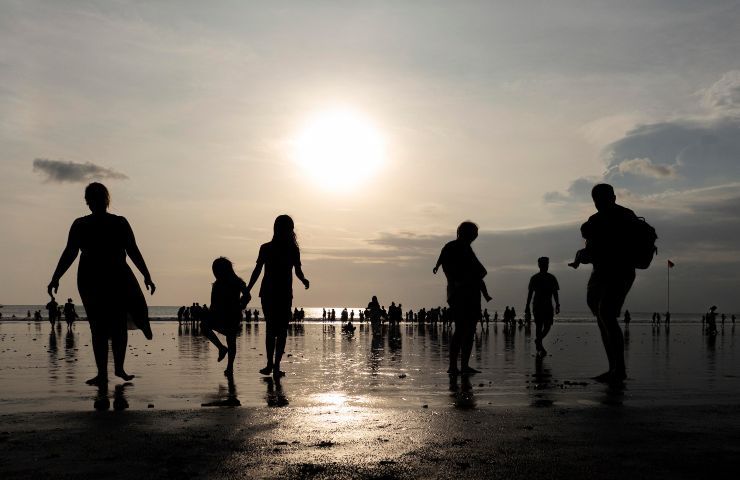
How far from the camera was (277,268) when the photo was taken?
10555mm

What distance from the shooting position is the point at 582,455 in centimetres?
423

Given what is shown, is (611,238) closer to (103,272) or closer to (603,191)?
(603,191)

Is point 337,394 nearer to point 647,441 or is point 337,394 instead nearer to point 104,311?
point 104,311

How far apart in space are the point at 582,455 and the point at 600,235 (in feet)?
17.3

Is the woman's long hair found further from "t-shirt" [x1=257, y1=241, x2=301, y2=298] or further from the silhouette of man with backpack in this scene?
the silhouette of man with backpack

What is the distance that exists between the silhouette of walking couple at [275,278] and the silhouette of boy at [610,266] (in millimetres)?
12

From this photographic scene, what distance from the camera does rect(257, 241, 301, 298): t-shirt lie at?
1052 centimetres

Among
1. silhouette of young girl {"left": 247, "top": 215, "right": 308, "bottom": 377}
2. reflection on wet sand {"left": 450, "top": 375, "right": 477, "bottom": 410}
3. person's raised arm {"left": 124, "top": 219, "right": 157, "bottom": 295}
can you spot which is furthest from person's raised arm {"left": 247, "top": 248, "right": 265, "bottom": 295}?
reflection on wet sand {"left": 450, "top": 375, "right": 477, "bottom": 410}

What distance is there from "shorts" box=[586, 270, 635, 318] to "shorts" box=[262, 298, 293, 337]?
4222 mm

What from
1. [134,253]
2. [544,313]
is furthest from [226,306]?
[544,313]

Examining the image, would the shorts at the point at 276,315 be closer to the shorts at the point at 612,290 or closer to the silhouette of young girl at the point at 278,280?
the silhouette of young girl at the point at 278,280

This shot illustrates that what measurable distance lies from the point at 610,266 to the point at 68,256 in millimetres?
6464

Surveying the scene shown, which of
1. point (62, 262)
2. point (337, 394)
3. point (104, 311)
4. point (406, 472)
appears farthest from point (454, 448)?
point (62, 262)

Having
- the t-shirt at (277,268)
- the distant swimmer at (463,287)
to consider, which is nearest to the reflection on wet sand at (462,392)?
the distant swimmer at (463,287)
